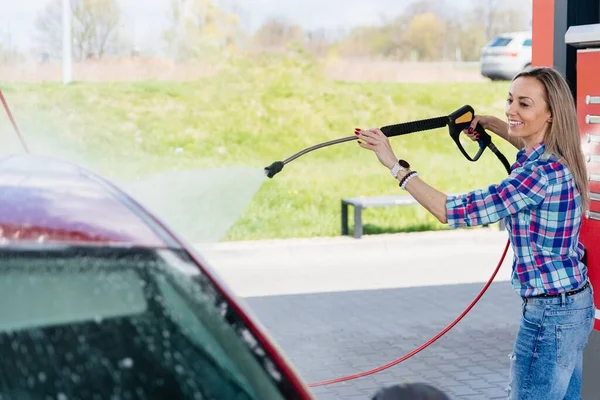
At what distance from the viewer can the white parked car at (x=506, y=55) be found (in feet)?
73.0

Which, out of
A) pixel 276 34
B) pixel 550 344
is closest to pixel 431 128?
pixel 550 344

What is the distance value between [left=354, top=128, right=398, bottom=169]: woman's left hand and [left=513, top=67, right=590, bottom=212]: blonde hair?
21.7 inches

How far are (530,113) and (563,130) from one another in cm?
13

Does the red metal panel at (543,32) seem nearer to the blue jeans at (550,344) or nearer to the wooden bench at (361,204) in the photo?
the blue jeans at (550,344)

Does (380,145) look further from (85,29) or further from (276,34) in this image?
(276,34)

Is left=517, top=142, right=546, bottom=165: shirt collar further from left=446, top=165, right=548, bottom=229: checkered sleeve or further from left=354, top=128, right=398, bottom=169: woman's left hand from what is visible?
left=354, top=128, right=398, bottom=169: woman's left hand

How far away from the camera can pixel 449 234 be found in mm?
13617

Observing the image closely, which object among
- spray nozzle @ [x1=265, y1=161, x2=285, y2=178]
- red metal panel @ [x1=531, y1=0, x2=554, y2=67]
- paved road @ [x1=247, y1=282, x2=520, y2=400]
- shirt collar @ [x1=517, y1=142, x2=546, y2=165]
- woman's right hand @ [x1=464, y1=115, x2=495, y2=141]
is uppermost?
red metal panel @ [x1=531, y1=0, x2=554, y2=67]

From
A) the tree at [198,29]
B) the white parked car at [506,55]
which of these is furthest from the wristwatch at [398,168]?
the white parked car at [506,55]

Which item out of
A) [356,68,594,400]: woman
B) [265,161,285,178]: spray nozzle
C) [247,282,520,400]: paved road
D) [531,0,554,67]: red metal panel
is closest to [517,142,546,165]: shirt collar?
[356,68,594,400]: woman

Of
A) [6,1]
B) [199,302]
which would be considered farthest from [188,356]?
[6,1]

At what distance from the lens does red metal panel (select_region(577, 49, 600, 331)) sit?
468cm

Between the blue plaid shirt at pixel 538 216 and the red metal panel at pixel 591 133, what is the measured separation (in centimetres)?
85

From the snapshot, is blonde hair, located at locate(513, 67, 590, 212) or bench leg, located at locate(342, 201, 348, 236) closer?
blonde hair, located at locate(513, 67, 590, 212)
